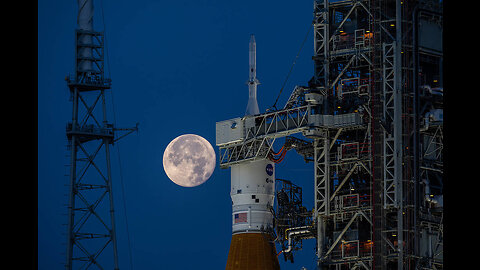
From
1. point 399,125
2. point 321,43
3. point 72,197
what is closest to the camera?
point 399,125

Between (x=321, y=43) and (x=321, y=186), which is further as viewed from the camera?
(x=321, y=43)

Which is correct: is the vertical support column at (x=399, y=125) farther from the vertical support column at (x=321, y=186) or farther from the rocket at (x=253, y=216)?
the rocket at (x=253, y=216)

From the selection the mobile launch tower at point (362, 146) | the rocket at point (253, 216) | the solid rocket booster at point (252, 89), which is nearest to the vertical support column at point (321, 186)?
the mobile launch tower at point (362, 146)

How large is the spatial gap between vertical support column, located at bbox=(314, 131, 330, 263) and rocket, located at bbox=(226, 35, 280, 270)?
749cm

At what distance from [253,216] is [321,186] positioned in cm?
877

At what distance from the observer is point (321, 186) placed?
6912 centimetres

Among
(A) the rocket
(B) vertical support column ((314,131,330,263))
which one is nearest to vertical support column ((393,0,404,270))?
(B) vertical support column ((314,131,330,263))

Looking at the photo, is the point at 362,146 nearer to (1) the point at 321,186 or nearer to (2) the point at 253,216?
(1) the point at 321,186

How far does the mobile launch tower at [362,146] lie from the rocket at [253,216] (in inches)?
4.1

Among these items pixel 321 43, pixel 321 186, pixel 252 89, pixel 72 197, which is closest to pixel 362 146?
pixel 321 186
